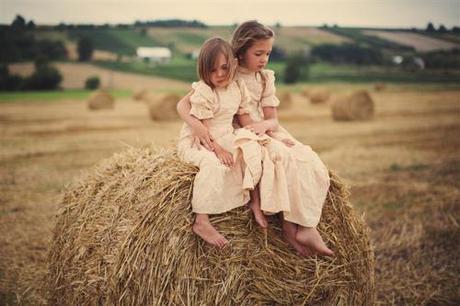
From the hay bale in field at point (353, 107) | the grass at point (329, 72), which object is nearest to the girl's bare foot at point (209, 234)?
the hay bale in field at point (353, 107)

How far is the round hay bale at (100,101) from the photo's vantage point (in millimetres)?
19578

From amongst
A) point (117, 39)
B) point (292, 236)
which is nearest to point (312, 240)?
point (292, 236)

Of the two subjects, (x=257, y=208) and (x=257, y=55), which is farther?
(x=257, y=55)

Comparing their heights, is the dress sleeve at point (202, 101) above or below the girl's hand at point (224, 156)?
above

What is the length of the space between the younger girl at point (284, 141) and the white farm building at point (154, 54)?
26.2 meters

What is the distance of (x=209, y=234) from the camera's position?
335cm

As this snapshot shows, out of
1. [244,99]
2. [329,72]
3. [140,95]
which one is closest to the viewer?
[244,99]

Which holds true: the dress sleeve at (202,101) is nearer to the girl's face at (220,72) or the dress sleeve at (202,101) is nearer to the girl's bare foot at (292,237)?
the girl's face at (220,72)

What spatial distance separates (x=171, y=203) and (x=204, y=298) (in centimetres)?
65

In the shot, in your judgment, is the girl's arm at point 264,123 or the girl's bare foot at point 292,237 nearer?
the girl's bare foot at point 292,237

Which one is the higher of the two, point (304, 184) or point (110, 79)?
point (304, 184)

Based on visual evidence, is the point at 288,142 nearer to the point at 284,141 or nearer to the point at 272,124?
the point at 284,141

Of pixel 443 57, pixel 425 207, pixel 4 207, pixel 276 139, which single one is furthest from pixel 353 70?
pixel 276 139

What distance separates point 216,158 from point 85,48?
24.5 m
